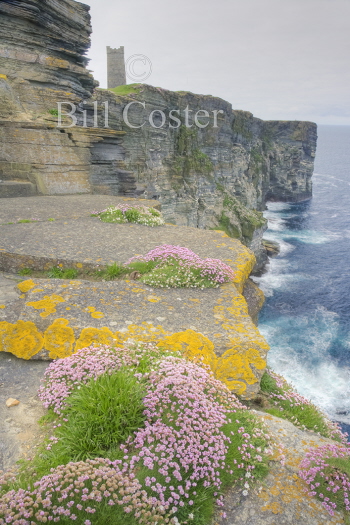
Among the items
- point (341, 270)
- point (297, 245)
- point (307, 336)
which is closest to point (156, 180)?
point (307, 336)

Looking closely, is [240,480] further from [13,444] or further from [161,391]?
[13,444]

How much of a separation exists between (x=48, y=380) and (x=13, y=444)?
893 mm

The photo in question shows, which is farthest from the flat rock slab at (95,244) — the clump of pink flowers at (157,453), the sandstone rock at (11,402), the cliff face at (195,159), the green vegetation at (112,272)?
the cliff face at (195,159)

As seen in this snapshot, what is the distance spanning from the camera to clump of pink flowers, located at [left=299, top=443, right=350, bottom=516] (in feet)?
9.66

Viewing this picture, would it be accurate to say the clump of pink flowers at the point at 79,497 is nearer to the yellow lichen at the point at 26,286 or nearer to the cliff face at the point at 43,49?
the yellow lichen at the point at 26,286

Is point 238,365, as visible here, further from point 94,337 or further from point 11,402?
point 11,402

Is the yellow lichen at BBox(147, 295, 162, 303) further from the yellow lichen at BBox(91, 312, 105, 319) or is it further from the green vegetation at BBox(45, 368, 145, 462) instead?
the green vegetation at BBox(45, 368, 145, 462)

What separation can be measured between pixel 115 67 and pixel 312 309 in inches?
1959

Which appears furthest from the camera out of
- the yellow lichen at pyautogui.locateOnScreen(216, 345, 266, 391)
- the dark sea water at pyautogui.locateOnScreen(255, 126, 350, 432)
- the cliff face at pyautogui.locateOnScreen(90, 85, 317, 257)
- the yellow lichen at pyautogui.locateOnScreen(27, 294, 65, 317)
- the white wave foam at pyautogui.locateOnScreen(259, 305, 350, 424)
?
the cliff face at pyautogui.locateOnScreen(90, 85, 317, 257)

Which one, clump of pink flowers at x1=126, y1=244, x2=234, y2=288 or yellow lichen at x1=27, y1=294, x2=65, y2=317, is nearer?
yellow lichen at x1=27, y1=294, x2=65, y2=317

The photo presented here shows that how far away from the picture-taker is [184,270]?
644 cm

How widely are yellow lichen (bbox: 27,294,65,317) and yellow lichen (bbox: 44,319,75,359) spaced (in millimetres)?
316

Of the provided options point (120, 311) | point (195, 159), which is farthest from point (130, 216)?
point (195, 159)

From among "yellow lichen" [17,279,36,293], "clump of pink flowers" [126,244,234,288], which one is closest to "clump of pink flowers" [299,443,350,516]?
"clump of pink flowers" [126,244,234,288]
